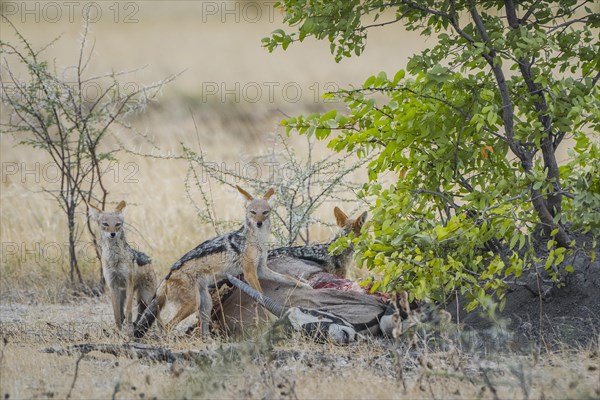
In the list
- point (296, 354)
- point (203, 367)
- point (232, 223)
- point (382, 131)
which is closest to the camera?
point (203, 367)

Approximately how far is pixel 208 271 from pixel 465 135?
236 cm

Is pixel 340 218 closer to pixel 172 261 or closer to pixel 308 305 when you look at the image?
pixel 308 305

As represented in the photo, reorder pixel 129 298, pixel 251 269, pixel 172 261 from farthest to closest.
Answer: pixel 172 261 → pixel 129 298 → pixel 251 269

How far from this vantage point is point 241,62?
3020 centimetres

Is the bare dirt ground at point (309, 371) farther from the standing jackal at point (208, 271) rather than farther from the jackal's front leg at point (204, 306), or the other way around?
the standing jackal at point (208, 271)

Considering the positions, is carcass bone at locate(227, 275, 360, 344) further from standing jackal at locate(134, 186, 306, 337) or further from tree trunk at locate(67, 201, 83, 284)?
tree trunk at locate(67, 201, 83, 284)

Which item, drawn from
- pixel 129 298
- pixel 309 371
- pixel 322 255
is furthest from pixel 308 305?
pixel 309 371

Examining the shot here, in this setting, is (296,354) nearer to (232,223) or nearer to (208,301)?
(208,301)

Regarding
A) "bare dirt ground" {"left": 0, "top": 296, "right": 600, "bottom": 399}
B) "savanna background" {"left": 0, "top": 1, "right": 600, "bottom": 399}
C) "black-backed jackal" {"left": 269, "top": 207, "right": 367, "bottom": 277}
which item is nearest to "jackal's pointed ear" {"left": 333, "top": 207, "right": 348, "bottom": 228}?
"black-backed jackal" {"left": 269, "top": 207, "right": 367, "bottom": 277}

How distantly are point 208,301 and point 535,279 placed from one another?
2615 millimetres

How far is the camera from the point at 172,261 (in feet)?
39.0

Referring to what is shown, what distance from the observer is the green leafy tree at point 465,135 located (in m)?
7.13

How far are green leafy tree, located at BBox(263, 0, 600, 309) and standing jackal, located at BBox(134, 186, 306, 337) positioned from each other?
119 cm

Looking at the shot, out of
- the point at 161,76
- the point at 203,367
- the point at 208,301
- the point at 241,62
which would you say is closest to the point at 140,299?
the point at 208,301
